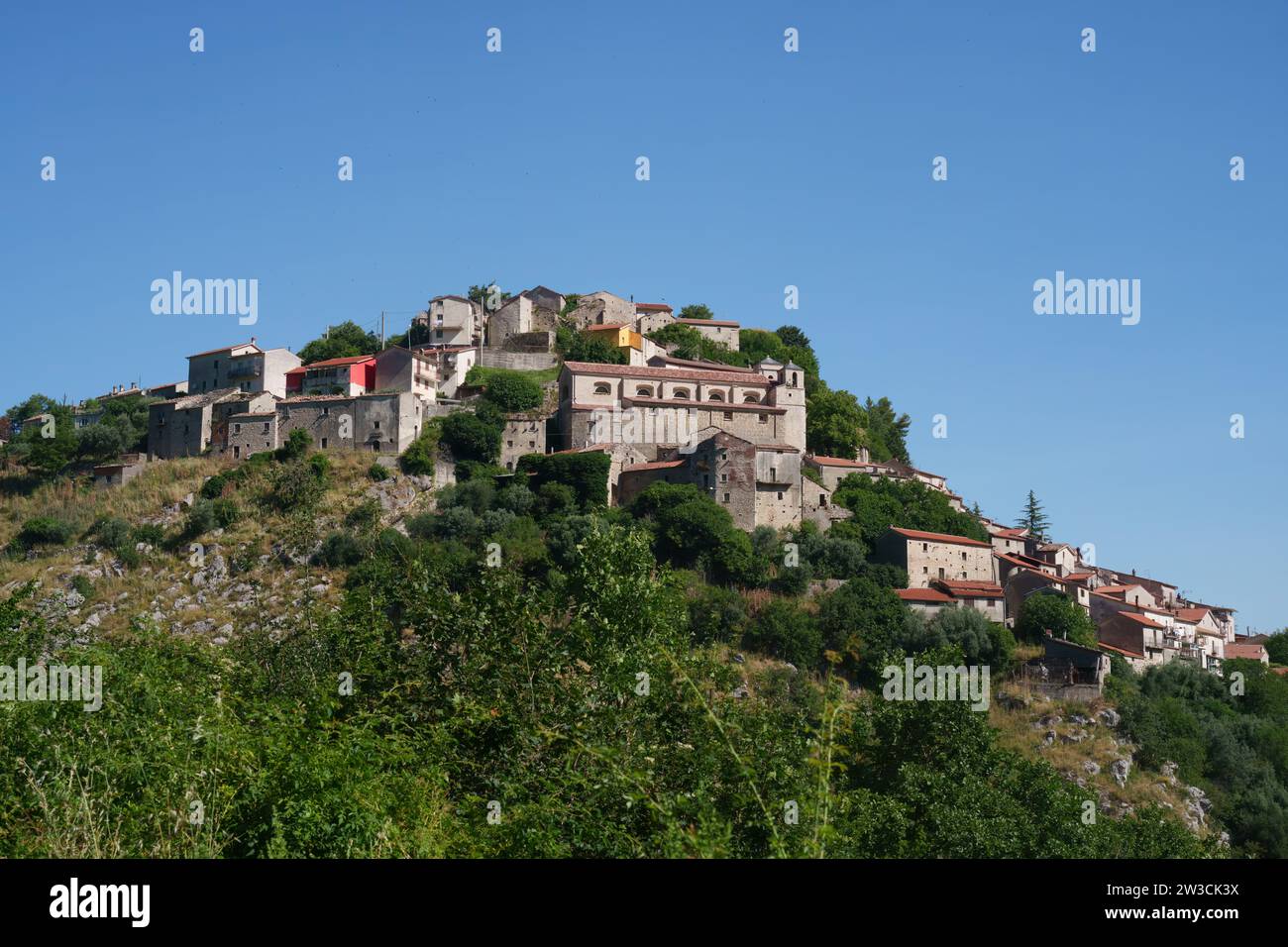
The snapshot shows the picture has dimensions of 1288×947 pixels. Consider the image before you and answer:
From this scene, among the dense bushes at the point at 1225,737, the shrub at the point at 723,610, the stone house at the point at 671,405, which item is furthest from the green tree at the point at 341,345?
the dense bushes at the point at 1225,737

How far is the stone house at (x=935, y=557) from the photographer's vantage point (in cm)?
6059

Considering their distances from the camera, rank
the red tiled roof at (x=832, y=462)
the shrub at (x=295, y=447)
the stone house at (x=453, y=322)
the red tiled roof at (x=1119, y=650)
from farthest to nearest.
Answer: the stone house at (x=453, y=322) → the red tiled roof at (x=832, y=462) → the shrub at (x=295, y=447) → the red tiled roof at (x=1119, y=650)

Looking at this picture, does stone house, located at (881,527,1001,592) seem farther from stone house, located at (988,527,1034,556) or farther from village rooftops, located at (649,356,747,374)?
village rooftops, located at (649,356,747,374)

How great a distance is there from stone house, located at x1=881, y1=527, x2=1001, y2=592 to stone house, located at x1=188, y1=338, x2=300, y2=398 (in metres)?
35.5

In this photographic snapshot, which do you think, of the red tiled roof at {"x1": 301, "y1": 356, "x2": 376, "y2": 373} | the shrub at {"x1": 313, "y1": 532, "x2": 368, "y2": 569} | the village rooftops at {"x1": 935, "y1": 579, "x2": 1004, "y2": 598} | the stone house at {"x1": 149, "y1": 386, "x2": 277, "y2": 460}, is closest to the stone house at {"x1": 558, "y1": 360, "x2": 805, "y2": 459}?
the red tiled roof at {"x1": 301, "y1": 356, "x2": 376, "y2": 373}

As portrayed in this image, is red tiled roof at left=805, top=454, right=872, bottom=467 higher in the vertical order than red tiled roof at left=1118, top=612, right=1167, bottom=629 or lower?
higher

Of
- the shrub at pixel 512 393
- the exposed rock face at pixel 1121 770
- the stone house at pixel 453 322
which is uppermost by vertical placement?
the stone house at pixel 453 322

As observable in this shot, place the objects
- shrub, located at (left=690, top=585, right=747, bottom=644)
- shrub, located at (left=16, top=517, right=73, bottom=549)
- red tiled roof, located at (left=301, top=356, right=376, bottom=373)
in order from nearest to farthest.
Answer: shrub, located at (left=690, top=585, right=747, bottom=644) → shrub, located at (left=16, top=517, right=73, bottom=549) → red tiled roof, located at (left=301, top=356, right=376, bottom=373)

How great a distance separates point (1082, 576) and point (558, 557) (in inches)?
1231

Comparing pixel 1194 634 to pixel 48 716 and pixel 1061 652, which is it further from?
pixel 48 716

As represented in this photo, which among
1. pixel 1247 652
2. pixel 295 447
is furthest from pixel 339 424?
pixel 1247 652

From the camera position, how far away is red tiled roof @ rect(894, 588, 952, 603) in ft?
189

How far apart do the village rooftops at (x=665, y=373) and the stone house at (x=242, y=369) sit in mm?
17327

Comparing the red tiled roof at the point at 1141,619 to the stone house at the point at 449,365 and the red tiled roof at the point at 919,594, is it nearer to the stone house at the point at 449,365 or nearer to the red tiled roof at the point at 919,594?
the red tiled roof at the point at 919,594
